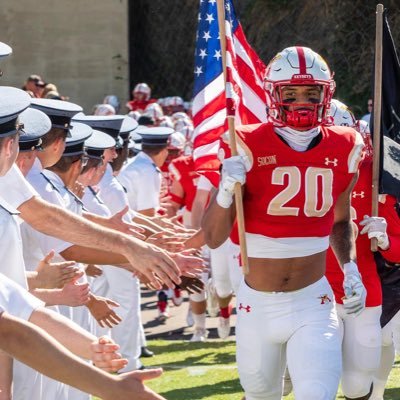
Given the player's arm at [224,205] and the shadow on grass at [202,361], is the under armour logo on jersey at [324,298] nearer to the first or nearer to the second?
→ the player's arm at [224,205]

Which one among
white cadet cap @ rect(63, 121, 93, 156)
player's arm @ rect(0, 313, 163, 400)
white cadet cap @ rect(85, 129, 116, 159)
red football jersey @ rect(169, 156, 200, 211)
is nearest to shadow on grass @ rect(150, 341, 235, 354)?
red football jersey @ rect(169, 156, 200, 211)

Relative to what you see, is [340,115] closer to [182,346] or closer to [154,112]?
[182,346]

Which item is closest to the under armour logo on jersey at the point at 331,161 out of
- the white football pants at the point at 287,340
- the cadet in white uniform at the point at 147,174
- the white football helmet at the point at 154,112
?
the white football pants at the point at 287,340

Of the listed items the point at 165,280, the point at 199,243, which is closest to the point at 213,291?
the point at 199,243

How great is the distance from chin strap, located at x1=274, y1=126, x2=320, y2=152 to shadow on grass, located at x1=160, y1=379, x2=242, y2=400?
3.37 metres

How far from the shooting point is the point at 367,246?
23.9 feet

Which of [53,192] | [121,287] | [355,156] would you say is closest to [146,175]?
[121,287]

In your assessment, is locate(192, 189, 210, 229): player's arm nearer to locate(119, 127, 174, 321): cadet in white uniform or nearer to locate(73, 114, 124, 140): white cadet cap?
locate(119, 127, 174, 321): cadet in white uniform

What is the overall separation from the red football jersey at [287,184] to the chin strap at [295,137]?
0.06m

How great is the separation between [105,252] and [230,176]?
874mm

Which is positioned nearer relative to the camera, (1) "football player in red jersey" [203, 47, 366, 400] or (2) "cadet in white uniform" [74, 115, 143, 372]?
(1) "football player in red jersey" [203, 47, 366, 400]

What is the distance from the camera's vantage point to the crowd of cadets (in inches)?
188

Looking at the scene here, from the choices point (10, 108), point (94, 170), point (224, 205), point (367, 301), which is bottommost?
point (367, 301)

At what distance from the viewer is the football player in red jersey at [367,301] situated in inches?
276
